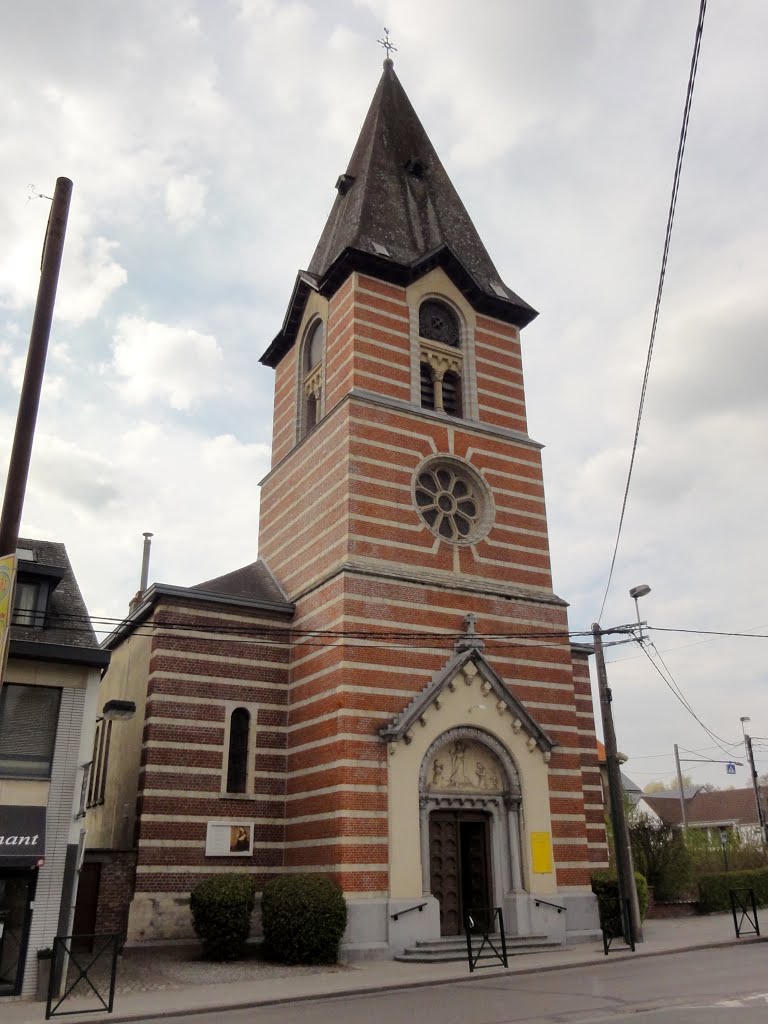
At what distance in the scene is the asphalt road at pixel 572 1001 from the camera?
11.2 meters

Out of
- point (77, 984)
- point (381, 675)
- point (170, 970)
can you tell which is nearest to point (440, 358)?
point (381, 675)

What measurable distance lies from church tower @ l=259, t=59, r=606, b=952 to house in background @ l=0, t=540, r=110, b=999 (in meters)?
6.03

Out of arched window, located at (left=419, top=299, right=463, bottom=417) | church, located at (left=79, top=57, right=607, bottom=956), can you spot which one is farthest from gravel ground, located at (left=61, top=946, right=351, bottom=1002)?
arched window, located at (left=419, top=299, right=463, bottom=417)

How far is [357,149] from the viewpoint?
108 ft

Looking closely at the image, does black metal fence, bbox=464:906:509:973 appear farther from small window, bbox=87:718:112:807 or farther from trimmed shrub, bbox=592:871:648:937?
small window, bbox=87:718:112:807

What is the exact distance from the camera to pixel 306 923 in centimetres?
1803

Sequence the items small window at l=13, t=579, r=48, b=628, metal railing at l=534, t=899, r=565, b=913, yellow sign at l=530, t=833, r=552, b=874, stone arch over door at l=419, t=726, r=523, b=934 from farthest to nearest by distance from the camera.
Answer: yellow sign at l=530, t=833, r=552, b=874 < stone arch over door at l=419, t=726, r=523, b=934 < metal railing at l=534, t=899, r=565, b=913 < small window at l=13, t=579, r=48, b=628

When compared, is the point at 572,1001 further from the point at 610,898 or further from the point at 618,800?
the point at 610,898

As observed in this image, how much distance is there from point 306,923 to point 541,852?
633cm

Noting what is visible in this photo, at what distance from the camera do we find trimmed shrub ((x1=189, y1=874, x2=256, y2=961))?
18.6 metres

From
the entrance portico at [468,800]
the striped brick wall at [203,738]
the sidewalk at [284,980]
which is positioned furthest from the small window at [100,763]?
the entrance portico at [468,800]

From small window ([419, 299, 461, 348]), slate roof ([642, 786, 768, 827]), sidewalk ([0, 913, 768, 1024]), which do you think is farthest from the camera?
slate roof ([642, 786, 768, 827])

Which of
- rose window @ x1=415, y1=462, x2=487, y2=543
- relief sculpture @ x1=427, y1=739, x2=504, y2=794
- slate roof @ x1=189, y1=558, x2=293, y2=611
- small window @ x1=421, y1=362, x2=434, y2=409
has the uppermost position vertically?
small window @ x1=421, y1=362, x2=434, y2=409

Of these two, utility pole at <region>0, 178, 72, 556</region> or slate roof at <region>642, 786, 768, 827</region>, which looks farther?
slate roof at <region>642, 786, 768, 827</region>
